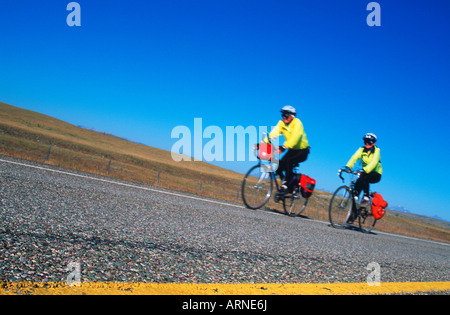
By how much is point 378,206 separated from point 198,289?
26.3 ft

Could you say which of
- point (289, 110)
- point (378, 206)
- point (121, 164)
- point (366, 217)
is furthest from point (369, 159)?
point (121, 164)

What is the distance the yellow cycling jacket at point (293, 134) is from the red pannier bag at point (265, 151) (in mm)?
276

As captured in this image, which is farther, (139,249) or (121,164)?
(121,164)

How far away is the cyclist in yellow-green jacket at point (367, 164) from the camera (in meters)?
7.62

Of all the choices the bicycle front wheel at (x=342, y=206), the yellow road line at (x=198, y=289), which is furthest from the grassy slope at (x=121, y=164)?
the yellow road line at (x=198, y=289)

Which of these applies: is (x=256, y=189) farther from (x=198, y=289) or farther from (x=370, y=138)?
(x=198, y=289)

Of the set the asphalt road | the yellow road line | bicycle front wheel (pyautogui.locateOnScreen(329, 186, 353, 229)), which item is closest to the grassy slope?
bicycle front wheel (pyautogui.locateOnScreen(329, 186, 353, 229))

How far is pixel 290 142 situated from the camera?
6.62 metres

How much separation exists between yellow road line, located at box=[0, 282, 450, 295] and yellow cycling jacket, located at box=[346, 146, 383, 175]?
5771 millimetres

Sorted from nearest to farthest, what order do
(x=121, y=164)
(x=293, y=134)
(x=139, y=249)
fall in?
(x=139, y=249)
(x=293, y=134)
(x=121, y=164)

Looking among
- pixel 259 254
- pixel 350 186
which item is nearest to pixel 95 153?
pixel 350 186

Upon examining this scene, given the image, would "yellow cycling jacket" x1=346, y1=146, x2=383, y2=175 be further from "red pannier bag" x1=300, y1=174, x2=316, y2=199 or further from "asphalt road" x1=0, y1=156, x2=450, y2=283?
"asphalt road" x1=0, y1=156, x2=450, y2=283

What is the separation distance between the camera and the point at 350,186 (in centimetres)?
809
